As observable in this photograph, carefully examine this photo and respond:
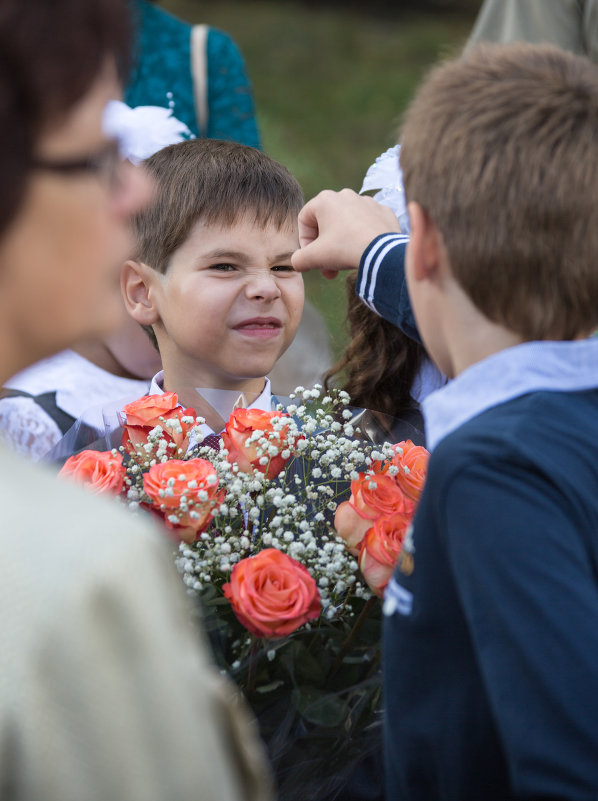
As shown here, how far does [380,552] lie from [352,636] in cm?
16

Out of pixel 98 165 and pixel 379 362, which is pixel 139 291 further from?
A: pixel 98 165

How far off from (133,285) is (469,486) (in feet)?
5.05

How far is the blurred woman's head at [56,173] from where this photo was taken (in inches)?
34.6

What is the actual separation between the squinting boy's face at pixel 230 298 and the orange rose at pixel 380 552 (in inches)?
35.6

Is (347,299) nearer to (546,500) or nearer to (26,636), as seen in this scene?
(546,500)

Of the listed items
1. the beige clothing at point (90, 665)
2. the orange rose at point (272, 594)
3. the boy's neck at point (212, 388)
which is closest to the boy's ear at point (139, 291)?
the boy's neck at point (212, 388)

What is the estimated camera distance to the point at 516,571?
1.18 metres

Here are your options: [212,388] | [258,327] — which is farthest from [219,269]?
[212,388]

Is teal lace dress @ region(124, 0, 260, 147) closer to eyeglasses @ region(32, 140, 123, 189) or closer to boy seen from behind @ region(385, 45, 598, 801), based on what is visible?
boy seen from behind @ region(385, 45, 598, 801)

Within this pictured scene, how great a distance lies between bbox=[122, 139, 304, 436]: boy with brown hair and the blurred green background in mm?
5431

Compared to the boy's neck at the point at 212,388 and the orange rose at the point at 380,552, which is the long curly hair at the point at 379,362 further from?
the orange rose at the point at 380,552

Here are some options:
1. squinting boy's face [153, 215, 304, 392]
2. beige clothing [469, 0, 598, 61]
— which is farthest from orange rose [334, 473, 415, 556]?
beige clothing [469, 0, 598, 61]

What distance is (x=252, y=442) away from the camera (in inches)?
67.0

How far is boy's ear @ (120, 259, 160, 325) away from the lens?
2488mm
